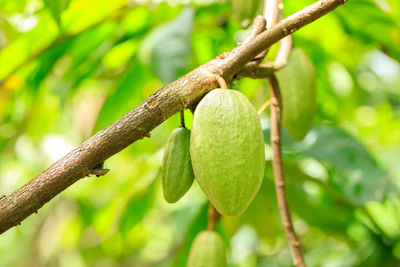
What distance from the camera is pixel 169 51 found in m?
1.18

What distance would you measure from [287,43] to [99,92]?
183 centimetres

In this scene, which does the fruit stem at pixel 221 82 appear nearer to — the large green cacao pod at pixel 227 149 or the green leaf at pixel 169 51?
the large green cacao pod at pixel 227 149

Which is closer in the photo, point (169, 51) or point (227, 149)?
point (227, 149)

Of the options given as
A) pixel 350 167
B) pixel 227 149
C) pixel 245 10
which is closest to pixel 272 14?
pixel 245 10

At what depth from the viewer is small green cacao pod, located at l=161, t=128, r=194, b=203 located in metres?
0.79

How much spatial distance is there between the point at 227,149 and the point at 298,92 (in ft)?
1.59

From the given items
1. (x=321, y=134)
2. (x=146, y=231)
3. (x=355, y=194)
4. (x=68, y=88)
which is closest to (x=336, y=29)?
(x=321, y=134)

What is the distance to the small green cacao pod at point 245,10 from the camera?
1173 millimetres

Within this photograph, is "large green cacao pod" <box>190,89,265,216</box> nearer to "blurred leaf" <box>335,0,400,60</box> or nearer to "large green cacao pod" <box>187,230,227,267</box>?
"large green cacao pod" <box>187,230,227,267</box>

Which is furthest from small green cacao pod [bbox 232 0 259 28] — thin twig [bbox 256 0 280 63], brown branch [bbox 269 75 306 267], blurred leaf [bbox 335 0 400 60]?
blurred leaf [bbox 335 0 400 60]

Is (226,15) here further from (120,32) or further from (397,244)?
(397,244)

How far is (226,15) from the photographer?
5.08 feet

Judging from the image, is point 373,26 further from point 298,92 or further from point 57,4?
point 57,4

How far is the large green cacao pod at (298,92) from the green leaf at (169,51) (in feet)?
0.77
